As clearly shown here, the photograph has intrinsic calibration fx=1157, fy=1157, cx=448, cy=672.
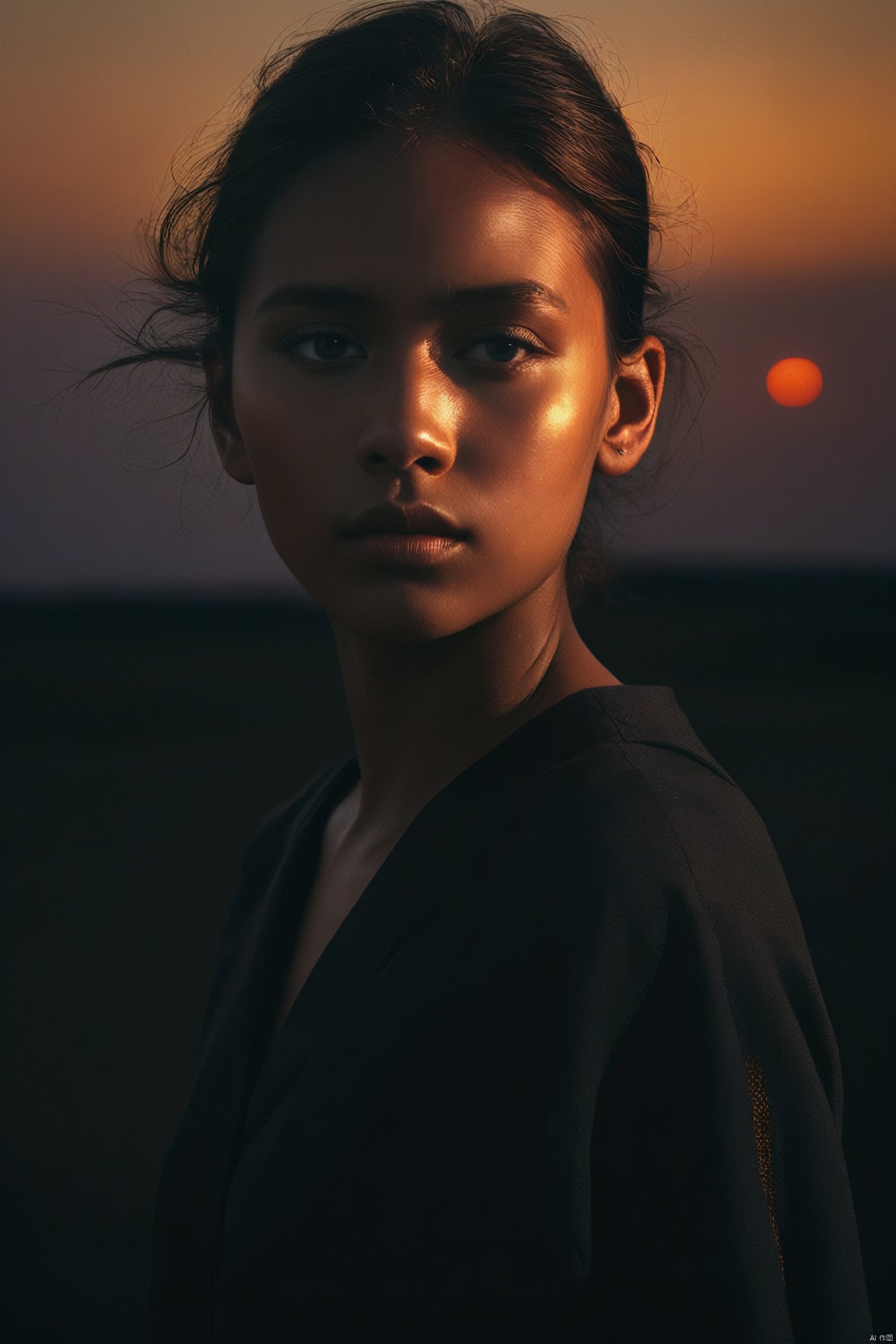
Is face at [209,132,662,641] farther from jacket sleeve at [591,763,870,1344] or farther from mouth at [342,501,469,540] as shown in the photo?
jacket sleeve at [591,763,870,1344]

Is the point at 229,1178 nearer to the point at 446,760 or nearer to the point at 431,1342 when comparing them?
the point at 431,1342

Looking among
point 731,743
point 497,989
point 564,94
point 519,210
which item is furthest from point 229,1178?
point 731,743

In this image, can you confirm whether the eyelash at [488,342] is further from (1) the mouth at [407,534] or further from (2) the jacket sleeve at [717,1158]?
(2) the jacket sleeve at [717,1158]

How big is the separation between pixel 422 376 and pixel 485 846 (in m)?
0.30

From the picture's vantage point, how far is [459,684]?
87cm

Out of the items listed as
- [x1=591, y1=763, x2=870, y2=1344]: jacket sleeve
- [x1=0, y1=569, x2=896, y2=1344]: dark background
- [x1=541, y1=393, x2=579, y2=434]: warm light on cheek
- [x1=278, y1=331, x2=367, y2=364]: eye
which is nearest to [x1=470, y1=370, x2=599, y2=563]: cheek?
[x1=541, y1=393, x2=579, y2=434]: warm light on cheek

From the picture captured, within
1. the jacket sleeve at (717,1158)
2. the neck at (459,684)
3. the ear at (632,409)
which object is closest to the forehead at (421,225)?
the ear at (632,409)

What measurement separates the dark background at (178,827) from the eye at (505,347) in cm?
52

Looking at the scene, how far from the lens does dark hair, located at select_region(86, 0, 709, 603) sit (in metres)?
0.77

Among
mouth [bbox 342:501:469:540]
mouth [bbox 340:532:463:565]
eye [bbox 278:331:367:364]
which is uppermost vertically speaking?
eye [bbox 278:331:367:364]

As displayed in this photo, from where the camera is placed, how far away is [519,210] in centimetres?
76

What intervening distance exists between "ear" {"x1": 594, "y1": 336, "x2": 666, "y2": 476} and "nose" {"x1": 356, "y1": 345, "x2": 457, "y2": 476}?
0.58 feet

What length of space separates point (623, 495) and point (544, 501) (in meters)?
0.39

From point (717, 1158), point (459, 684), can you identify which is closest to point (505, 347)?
point (459, 684)
